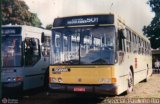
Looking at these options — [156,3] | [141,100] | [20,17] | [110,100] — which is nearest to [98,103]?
[110,100]

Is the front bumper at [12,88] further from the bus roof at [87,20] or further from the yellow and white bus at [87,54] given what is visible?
the bus roof at [87,20]

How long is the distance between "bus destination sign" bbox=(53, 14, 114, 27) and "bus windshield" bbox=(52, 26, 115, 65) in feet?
0.59

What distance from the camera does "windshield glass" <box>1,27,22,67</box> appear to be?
1594 cm

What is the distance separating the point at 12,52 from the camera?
1594 cm

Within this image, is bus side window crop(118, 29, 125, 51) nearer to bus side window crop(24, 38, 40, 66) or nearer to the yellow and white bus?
the yellow and white bus

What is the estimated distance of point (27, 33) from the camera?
16.7 m

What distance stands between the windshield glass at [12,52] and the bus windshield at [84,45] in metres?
2.70

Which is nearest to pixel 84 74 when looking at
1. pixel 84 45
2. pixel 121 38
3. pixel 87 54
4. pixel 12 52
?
pixel 87 54

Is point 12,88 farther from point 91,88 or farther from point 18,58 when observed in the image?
point 91,88

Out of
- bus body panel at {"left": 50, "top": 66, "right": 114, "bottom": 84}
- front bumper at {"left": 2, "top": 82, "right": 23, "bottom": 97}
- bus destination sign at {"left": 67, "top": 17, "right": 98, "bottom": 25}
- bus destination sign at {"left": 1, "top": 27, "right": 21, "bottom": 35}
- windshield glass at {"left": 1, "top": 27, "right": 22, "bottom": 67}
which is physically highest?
bus destination sign at {"left": 67, "top": 17, "right": 98, "bottom": 25}

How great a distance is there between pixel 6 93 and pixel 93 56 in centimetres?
496

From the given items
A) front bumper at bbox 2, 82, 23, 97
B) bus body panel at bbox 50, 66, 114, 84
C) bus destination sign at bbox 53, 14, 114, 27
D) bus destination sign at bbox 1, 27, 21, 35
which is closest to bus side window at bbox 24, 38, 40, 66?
bus destination sign at bbox 1, 27, 21, 35

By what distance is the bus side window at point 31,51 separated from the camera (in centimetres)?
1648

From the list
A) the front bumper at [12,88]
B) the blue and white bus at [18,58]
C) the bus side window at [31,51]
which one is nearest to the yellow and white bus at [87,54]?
the blue and white bus at [18,58]
